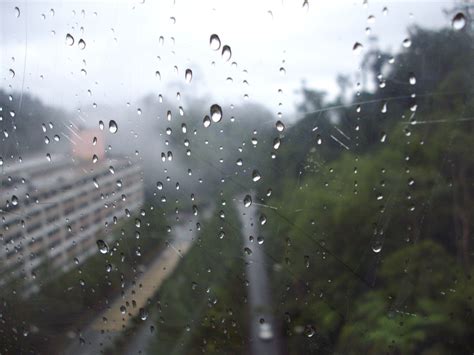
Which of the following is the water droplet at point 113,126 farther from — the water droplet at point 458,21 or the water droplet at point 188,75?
the water droplet at point 458,21

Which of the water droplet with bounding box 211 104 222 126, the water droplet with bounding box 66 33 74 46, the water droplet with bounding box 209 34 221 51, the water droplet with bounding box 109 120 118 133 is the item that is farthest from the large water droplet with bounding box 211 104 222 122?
the water droplet with bounding box 66 33 74 46

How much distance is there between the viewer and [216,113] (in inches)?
34.4

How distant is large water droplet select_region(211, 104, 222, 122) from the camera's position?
87 cm

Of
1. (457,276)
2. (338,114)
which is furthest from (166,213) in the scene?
(457,276)

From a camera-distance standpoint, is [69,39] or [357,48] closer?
[357,48]

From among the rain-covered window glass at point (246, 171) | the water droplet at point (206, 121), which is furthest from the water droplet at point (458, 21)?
the water droplet at point (206, 121)

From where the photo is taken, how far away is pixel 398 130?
31.3 inches

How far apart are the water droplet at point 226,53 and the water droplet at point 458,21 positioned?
0.38 m

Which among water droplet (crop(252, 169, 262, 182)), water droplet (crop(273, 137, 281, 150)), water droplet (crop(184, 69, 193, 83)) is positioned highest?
water droplet (crop(184, 69, 193, 83))

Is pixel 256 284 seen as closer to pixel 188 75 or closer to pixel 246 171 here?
pixel 246 171

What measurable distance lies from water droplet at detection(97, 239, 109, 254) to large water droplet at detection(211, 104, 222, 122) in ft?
1.18

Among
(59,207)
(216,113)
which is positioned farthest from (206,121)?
(59,207)

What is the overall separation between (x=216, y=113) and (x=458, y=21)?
437mm

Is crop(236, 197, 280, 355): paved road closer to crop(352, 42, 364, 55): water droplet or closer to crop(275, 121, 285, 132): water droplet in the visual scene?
crop(275, 121, 285, 132): water droplet
